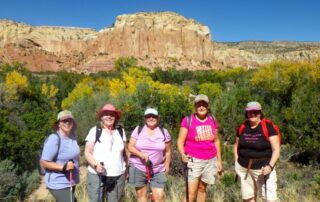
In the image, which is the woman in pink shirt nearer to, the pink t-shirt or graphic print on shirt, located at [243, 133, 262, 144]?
the pink t-shirt

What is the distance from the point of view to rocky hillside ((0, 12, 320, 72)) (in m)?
91.6

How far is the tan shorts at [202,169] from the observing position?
17.5 ft

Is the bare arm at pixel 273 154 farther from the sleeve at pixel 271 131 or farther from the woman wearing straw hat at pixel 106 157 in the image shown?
the woman wearing straw hat at pixel 106 157

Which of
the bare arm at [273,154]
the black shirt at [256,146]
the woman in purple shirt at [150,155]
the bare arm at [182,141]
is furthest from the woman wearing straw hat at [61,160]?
the bare arm at [273,154]

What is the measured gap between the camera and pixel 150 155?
506 centimetres

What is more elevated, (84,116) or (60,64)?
(60,64)

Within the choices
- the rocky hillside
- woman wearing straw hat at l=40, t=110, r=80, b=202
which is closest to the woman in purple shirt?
woman wearing straw hat at l=40, t=110, r=80, b=202

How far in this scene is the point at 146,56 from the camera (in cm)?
9662

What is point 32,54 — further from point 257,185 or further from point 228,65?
point 257,185

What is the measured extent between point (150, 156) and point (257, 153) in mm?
1363

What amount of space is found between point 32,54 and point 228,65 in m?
50.3

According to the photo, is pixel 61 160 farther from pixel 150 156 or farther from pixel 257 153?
pixel 257 153

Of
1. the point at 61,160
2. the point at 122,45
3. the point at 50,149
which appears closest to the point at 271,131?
the point at 61,160

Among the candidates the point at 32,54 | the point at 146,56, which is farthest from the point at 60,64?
the point at 146,56
